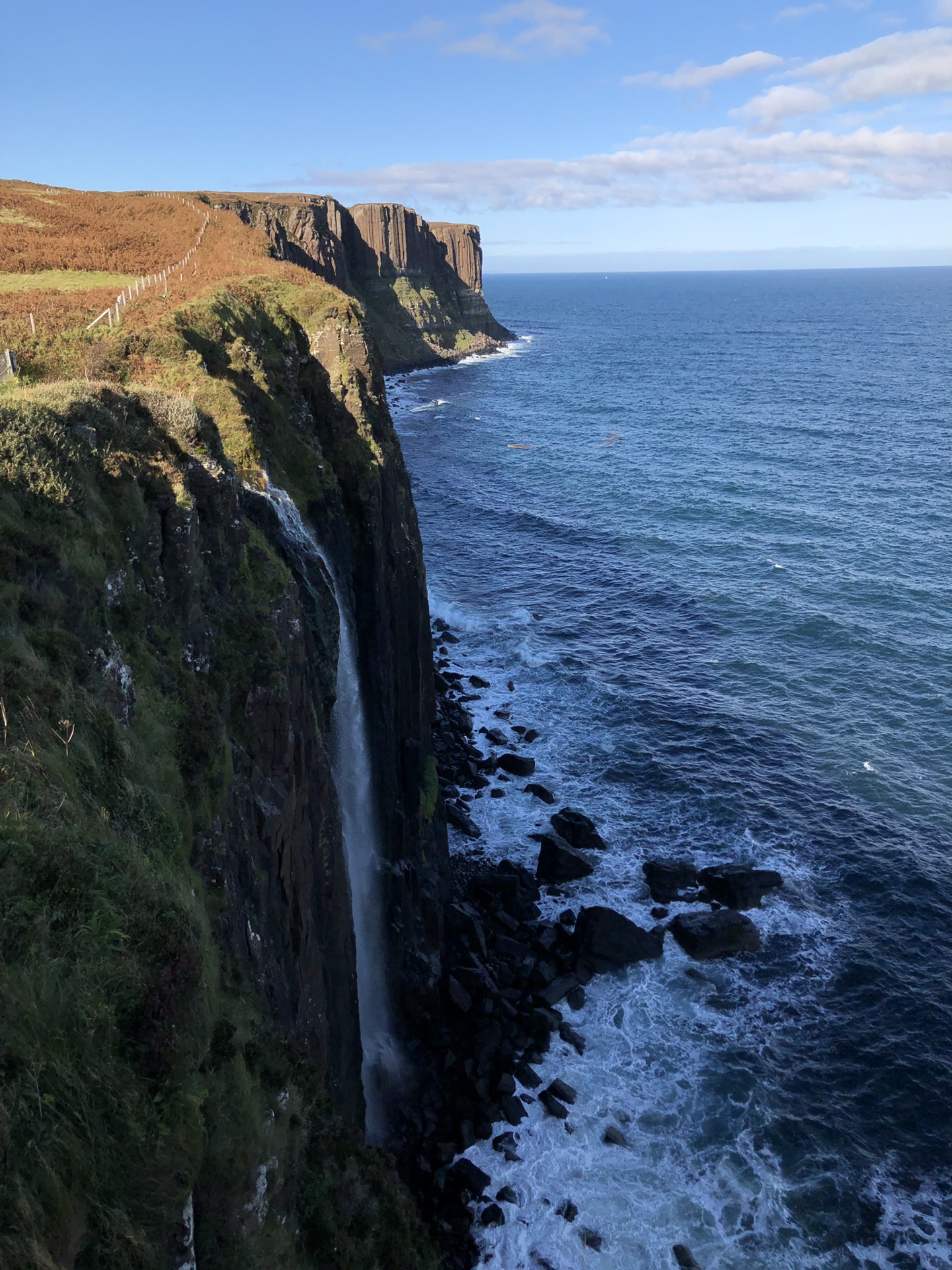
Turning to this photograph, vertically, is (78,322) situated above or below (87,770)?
above

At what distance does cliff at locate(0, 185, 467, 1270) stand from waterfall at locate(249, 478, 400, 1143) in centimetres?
70

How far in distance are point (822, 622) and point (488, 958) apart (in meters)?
36.7

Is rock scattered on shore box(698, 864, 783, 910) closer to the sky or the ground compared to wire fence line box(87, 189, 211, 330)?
closer to the ground

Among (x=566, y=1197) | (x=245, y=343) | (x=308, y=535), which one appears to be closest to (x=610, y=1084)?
(x=566, y=1197)

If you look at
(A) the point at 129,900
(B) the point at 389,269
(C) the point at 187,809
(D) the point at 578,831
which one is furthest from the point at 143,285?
(B) the point at 389,269

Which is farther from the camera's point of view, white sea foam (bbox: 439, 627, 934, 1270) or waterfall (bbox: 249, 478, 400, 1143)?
waterfall (bbox: 249, 478, 400, 1143)

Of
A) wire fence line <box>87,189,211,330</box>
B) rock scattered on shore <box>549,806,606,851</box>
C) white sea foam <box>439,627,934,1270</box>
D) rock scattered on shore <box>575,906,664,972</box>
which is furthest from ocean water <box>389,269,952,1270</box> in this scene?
wire fence line <box>87,189,211,330</box>

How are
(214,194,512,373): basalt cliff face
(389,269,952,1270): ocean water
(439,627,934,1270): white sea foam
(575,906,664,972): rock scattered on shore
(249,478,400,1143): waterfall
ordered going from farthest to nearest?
(214,194,512,373): basalt cliff face → (575,906,664,972): rock scattered on shore → (249,478,400,1143): waterfall → (389,269,952,1270): ocean water → (439,627,934,1270): white sea foam

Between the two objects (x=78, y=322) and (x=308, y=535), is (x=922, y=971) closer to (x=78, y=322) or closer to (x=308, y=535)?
(x=308, y=535)

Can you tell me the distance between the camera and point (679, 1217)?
23734 millimetres

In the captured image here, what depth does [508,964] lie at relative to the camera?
1259 inches

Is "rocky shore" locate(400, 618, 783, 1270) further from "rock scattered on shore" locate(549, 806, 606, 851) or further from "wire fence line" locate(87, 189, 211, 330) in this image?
"wire fence line" locate(87, 189, 211, 330)

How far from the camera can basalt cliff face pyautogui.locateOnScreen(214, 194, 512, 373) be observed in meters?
138

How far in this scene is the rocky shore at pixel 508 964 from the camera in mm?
23938
